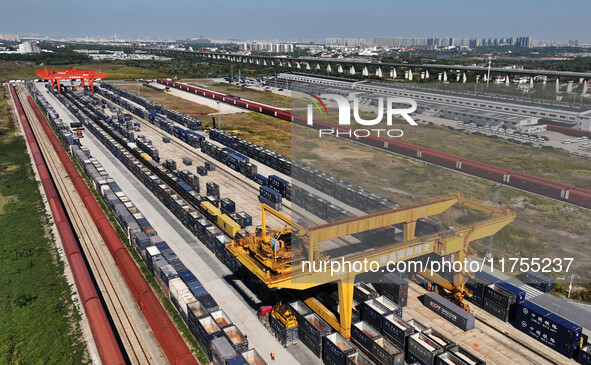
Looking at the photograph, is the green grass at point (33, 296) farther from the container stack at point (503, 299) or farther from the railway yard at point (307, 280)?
the container stack at point (503, 299)

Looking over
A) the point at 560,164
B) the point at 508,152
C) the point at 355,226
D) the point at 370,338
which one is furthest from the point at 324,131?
the point at 370,338

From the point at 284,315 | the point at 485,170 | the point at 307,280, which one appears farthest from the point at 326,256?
the point at 485,170

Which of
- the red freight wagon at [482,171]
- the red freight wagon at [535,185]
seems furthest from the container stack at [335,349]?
the red freight wagon at [482,171]

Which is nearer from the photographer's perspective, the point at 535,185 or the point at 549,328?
the point at 549,328

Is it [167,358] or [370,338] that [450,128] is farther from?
[167,358]

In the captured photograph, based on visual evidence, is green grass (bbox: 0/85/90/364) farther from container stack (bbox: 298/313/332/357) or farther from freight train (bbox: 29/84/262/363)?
container stack (bbox: 298/313/332/357)

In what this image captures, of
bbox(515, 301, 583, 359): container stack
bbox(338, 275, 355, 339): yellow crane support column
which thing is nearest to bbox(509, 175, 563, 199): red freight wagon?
bbox(515, 301, 583, 359): container stack

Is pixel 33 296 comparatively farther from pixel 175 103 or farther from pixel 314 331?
pixel 175 103
